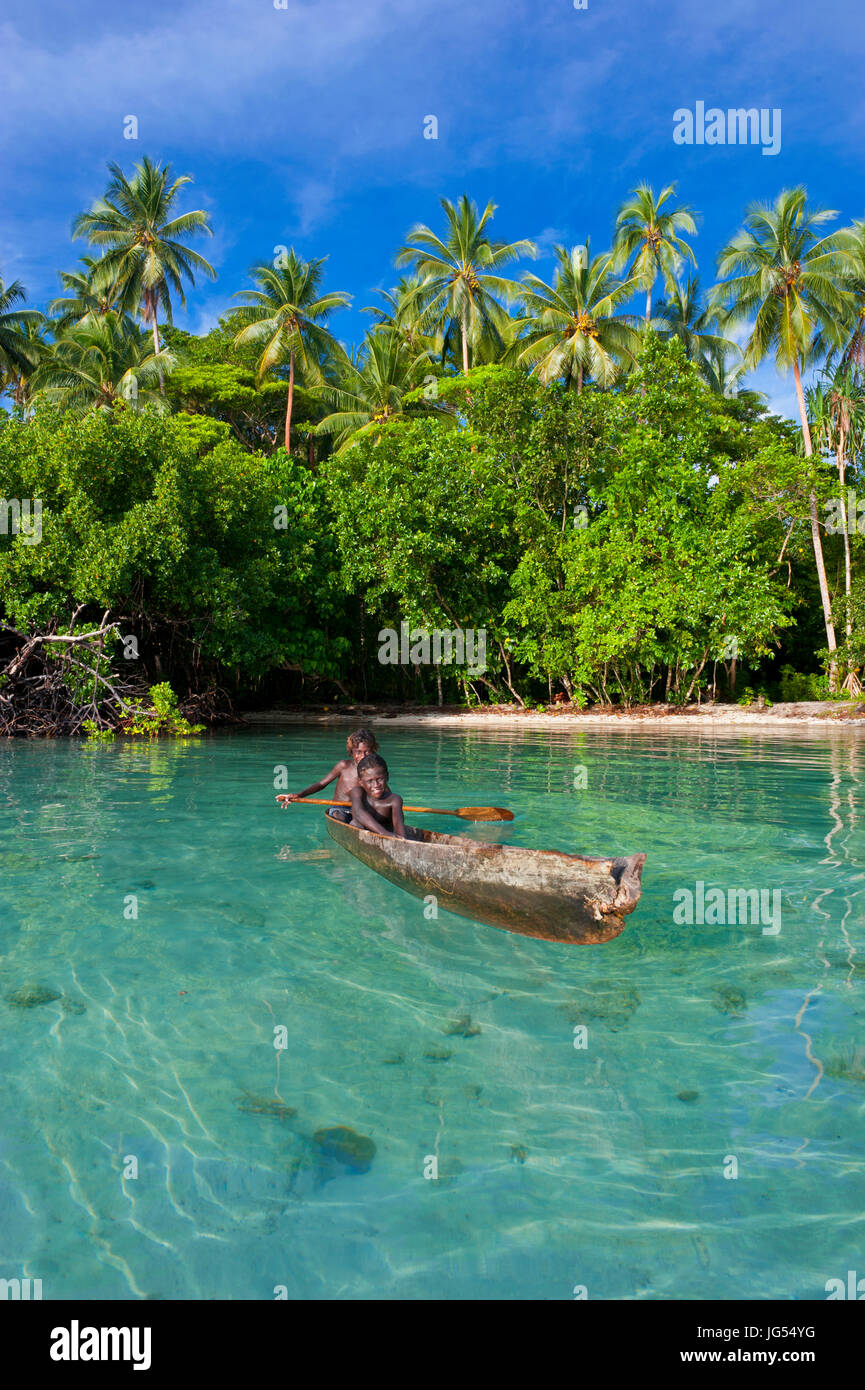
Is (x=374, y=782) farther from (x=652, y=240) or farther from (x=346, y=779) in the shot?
(x=652, y=240)

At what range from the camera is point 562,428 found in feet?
79.0

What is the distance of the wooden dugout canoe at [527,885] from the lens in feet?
14.6

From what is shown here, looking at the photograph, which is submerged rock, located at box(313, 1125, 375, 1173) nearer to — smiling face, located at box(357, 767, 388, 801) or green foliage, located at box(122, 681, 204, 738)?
smiling face, located at box(357, 767, 388, 801)

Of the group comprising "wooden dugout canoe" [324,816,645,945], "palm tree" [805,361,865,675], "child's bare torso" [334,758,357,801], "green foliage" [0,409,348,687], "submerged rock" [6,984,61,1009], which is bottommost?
"submerged rock" [6,984,61,1009]

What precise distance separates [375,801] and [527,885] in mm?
2376

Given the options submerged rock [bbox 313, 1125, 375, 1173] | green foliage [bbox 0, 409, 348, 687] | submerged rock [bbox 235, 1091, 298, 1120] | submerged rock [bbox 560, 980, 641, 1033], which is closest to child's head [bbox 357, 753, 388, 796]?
submerged rock [bbox 560, 980, 641, 1033]

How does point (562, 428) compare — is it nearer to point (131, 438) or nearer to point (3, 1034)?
point (131, 438)

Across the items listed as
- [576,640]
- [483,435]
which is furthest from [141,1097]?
[483,435]

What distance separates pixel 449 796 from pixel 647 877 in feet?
14.8

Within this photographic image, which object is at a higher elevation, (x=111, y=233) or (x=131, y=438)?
(x=111, y=233)

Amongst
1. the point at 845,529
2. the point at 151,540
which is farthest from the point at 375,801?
the point at 845,529

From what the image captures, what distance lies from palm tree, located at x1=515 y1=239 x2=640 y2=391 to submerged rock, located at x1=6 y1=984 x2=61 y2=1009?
28.4 m

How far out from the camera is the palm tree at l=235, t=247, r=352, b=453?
102 feet

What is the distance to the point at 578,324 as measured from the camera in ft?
99.0
